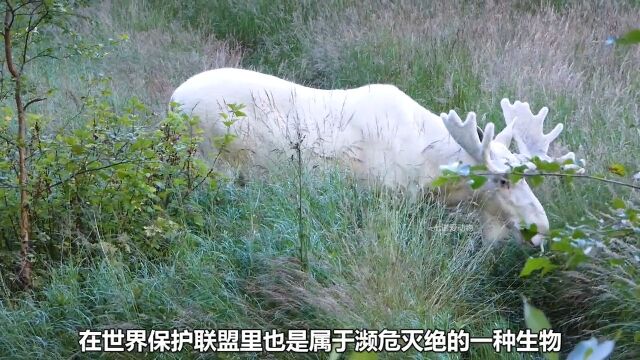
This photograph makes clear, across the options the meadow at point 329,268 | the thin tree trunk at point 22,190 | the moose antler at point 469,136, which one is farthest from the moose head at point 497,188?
the thin tree trunk at point 22,190

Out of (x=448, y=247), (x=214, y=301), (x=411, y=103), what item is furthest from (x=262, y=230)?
(x=411, y=103)

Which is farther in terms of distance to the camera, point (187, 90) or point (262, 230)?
point (187, 90)

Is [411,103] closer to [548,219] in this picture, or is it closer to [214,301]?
[548,219]

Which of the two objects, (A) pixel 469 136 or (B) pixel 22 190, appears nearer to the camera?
(B) pixel 22 190

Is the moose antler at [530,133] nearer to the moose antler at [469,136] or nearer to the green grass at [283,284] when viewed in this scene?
the moose antler at [469,136]

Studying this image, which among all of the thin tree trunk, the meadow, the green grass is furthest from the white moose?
the thin tree trunk

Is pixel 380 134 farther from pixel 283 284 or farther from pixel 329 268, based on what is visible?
pixel 283 284

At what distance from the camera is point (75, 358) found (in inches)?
156

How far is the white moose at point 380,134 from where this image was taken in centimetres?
467

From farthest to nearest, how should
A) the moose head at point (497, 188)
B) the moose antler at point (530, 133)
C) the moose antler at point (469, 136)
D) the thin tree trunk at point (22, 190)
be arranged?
the moose antler at point (530, 133) → the moose antler at point (469, 136) → the moose head at point (497, 188) → the thin tree trunk at point (22, 190)

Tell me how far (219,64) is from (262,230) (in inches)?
202

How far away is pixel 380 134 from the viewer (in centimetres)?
512

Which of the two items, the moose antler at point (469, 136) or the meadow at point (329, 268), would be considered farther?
the moose antler at point (469, 136)

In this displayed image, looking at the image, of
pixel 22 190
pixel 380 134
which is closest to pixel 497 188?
pixel 380 134
